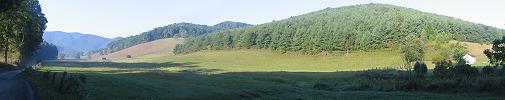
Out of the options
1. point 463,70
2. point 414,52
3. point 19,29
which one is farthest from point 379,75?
point 19,29

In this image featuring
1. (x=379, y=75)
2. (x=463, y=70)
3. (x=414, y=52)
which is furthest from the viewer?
(x=414, y=52)

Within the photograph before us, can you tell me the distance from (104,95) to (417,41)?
104 meters

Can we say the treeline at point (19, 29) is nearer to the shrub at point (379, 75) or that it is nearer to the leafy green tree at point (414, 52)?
the shrub at point (379, 75)

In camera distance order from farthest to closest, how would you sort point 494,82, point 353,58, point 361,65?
point 353,58
point 361,65
point 494,82

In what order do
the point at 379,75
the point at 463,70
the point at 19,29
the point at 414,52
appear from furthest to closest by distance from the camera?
the point at 414,52 → the point at 379,75 → the point at 19,29 → the point at 463,70

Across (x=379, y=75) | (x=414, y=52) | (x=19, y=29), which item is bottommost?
(x=379, y=75)

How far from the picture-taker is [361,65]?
556 feet

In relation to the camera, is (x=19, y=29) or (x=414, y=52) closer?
(x=19, y=29)

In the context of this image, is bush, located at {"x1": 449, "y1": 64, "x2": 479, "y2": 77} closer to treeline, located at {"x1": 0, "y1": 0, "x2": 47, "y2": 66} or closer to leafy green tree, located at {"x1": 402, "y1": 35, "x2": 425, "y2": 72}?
leafy green tree, located at {"x1": 402, "y1": 35, "x2": 425, "y2": 72}

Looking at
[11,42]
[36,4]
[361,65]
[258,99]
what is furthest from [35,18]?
[361,65]

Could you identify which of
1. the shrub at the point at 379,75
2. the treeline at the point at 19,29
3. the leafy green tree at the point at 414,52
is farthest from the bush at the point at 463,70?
the treeline at the point at 19,29

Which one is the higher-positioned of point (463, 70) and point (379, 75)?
point (463, 70)

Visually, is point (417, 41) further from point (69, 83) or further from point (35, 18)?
point (69, 83)

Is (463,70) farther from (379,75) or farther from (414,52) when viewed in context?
(414,52)
